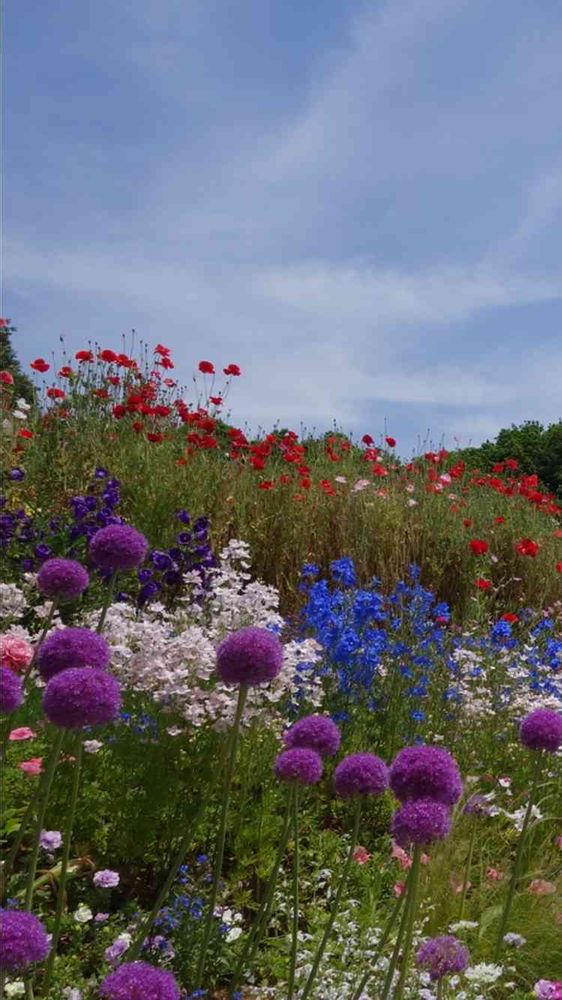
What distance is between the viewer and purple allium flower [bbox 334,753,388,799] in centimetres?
192

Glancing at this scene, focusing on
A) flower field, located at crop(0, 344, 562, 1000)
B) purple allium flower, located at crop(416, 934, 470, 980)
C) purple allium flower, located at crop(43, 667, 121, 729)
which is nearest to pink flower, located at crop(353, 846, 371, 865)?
flower field, located at crop(0, 344, 562, 1000)

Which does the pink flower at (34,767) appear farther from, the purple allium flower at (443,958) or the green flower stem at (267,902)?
the purple allium flower at (443,958)

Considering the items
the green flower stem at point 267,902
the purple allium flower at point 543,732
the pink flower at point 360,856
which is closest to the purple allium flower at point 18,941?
the green flower stem at point 267,902

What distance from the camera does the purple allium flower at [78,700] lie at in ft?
5.54

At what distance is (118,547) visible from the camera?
2.35m

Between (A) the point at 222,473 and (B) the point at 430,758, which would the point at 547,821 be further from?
(A) the point at 222,473

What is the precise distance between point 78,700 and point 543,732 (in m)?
1.02

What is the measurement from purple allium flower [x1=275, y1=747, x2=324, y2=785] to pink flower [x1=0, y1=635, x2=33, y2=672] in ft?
5.88

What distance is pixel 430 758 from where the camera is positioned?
179cm

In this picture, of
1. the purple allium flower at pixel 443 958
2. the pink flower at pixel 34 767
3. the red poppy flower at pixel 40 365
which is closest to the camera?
the purple allium flower at pixel 443 958

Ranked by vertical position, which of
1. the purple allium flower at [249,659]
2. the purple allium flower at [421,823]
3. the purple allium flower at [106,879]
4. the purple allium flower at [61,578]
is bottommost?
the purple allium flower at [106,879]

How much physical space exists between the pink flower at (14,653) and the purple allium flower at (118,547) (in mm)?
1254

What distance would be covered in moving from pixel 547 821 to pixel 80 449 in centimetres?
518

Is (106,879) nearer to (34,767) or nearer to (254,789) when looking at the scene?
(34,767)
